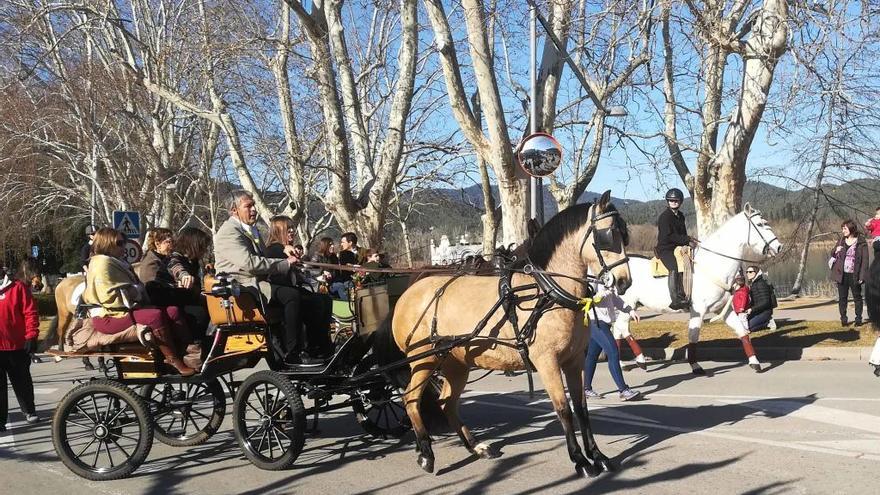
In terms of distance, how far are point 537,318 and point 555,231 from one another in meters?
0.77

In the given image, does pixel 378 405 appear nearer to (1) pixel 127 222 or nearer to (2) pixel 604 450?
(2) pixel 604 450

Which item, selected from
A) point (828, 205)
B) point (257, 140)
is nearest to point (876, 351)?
point (828, 205)

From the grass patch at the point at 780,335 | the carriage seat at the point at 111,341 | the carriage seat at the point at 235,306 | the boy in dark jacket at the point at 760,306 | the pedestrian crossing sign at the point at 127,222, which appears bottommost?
the grass patch at the point at 780,335

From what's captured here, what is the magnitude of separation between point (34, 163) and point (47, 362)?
20.0m

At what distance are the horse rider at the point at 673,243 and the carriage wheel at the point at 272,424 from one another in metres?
7.27

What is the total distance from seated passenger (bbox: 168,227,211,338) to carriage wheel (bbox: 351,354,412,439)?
1.66 m

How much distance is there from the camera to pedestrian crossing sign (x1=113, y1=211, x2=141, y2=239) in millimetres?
19312

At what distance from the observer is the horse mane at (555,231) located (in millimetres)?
6711

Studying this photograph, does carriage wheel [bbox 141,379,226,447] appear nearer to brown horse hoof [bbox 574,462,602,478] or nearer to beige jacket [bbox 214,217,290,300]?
beige jacket [bbox 214,217,290,300]

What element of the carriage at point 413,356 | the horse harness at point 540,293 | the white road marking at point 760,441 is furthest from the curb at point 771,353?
the horse harness at point 540,293

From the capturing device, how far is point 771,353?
13.4 m

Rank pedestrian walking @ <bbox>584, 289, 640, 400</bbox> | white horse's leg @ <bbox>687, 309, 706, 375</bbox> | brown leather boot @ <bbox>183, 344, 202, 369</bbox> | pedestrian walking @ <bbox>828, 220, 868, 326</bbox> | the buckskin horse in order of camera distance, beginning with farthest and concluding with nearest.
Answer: pedestrian walking @ <bbox>828, 220, 868, 326</bbox> → white horse's leg @ <bbox>687, 309, 706, 375</bbox> → pedestrian walking @ <bbox>584, 289, 640, 400</bbox> → brown leather boot @ <bbox>183, 344, 202, 369</bbox> → the buckskin horse

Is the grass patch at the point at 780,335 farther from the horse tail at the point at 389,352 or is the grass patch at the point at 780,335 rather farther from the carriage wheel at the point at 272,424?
the carriage wheel at the point at 272,424

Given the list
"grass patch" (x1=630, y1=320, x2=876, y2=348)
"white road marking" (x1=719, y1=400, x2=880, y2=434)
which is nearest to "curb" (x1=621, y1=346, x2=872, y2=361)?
"grass patch" (x1=630, y1=320, x2=876, y2=348)
